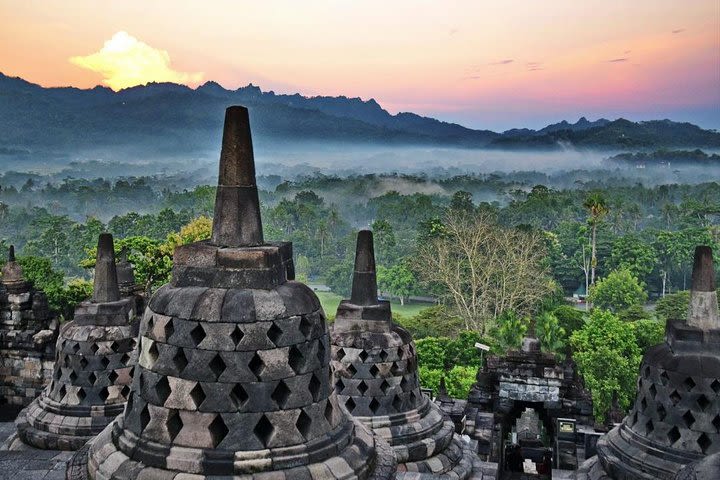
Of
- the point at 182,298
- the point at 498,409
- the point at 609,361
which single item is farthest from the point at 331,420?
the point at 609,361

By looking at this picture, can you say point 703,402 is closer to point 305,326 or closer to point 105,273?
point 305,326

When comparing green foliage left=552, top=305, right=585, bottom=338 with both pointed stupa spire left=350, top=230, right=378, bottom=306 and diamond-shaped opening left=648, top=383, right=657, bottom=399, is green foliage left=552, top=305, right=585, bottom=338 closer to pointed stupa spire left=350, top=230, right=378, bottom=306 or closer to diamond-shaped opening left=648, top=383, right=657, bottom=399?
→ diamond-shaped opening left=648, top=383, right=657, bottom=399

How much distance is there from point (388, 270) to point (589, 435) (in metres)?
51.7

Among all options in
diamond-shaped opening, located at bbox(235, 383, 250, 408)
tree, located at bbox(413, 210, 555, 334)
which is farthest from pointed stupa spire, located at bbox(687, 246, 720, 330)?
A: tree, located at bbox(413, 210, 555, 334)

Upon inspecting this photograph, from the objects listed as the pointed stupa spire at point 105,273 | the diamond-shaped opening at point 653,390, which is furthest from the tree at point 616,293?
the pointed stupa spire at point 105,273

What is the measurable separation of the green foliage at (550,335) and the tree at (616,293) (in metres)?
16.9

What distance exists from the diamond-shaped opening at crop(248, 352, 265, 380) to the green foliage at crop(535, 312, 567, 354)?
103 ft

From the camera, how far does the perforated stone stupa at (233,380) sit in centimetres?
503

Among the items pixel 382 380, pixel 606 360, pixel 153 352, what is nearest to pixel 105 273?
pixel 382 380

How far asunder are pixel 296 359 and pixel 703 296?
7.27 metres

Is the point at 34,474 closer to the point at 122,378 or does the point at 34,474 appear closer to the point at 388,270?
the point at 122,378

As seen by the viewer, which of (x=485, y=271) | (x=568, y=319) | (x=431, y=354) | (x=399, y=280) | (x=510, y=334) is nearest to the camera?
(x=431, y=354)

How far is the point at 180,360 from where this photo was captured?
5.21 meters

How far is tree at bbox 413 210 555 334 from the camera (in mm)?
49875
